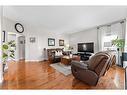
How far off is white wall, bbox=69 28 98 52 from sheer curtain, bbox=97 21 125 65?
1.44ft

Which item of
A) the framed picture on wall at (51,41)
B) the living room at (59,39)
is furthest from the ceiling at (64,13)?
the framed picture on wall at (51,41)

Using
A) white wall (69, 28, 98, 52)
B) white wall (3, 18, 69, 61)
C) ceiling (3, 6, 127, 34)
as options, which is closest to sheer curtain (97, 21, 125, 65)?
white wall (69, 28, 98, 52)

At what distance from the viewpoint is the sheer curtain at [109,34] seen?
4669 mm

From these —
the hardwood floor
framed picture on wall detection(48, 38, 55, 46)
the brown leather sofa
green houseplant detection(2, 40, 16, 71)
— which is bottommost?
the hardwood floor

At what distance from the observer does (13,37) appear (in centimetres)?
709

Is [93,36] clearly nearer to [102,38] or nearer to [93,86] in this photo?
[102,38]

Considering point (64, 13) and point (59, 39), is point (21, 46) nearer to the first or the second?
point (59, 39)

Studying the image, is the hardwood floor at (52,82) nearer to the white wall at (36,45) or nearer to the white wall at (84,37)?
the white wall at (36,45)

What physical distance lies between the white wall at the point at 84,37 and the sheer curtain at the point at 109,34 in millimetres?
438

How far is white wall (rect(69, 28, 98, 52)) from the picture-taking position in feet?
20.7

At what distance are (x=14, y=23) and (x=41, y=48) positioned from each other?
251 cm

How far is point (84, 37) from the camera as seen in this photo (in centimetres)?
722

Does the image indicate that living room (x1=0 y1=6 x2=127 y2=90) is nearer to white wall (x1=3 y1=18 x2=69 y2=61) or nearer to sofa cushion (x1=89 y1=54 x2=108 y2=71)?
white wall (x1=3 y1=18 x2=69 y2=61)

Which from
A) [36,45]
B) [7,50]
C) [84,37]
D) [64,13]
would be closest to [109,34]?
[84,37]
